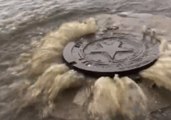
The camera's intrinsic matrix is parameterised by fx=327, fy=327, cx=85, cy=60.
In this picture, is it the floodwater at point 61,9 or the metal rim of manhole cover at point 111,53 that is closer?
the metal rim of manhole cover at point 111,53

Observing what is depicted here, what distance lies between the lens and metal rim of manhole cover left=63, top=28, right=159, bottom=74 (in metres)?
4.20

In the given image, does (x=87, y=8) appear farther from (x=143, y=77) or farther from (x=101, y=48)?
(x=143, y=77)

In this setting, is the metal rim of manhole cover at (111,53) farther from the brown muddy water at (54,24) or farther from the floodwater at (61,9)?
the floodwater at (61,9)

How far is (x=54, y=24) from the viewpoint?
238 inches

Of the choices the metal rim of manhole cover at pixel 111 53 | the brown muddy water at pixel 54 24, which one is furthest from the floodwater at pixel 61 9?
the metal rim of manhole cover at pixel 111 53

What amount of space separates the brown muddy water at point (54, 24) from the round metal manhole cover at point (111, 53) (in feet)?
1.25

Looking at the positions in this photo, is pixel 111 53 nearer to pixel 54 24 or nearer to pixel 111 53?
pixel 111 53

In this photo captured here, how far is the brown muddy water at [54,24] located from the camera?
12.5 feet

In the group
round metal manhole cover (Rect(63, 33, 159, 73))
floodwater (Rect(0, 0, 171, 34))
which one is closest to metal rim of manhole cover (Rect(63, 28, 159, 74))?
round metal manhole cover (Rect(63, 33, 159, 73))

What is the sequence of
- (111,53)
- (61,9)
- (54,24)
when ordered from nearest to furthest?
(111,53), (54,24), (61,9)

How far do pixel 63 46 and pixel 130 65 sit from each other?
1291mm

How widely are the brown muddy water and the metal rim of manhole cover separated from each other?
37 centimetres

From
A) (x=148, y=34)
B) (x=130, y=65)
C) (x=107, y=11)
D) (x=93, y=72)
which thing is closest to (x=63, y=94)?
(x=93, y=72)

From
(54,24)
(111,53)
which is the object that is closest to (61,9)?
(54,24)
